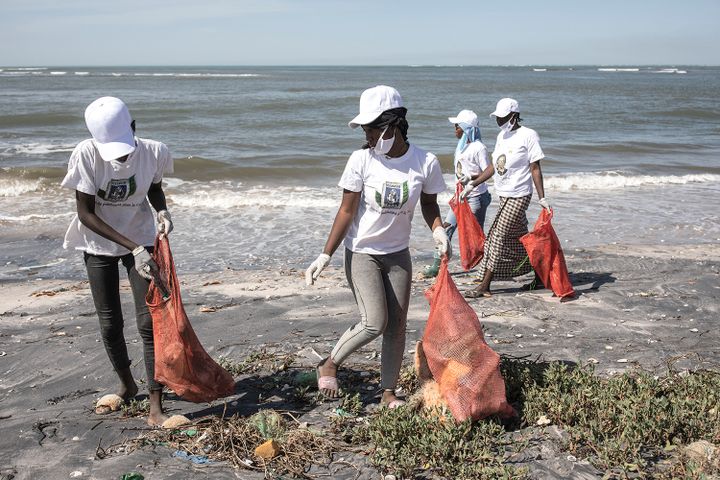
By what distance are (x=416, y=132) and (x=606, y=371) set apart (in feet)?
66.9

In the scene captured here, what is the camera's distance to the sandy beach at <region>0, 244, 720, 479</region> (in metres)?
3.53

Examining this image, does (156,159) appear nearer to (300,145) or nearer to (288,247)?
(288,247)

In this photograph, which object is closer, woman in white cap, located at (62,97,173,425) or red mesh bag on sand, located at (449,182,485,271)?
woman in white cap, located at (62,97,173,425)

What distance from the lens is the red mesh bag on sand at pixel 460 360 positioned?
3555 millimetres

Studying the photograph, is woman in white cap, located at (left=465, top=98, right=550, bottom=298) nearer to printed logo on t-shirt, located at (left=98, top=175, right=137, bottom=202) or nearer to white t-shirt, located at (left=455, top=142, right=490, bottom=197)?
white t-shirt, located at (left=455, top=142, right=490, bottom=197)

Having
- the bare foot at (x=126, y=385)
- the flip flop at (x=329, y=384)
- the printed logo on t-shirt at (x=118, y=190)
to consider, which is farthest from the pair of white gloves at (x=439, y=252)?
the bare foot at (x=126, y=385)

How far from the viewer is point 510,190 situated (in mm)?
6629

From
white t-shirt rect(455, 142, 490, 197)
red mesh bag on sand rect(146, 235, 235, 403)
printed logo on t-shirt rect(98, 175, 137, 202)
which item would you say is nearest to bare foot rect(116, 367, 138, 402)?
red mesh bag on sand rect(146, 235, 235, 403)

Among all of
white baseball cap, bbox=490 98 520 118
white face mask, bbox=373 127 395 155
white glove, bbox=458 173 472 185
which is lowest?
white glove, bbox=458 173 472 185

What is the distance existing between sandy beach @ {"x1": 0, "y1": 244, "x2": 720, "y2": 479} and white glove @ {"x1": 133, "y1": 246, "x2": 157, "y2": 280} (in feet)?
2.75

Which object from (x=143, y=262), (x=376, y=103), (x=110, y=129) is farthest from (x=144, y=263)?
(x=376, y=103)

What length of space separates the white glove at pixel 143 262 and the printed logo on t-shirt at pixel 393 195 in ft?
3.93

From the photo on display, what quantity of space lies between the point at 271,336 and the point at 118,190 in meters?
2.03

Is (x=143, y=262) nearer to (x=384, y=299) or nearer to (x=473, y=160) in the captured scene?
(x=384, y=299)
